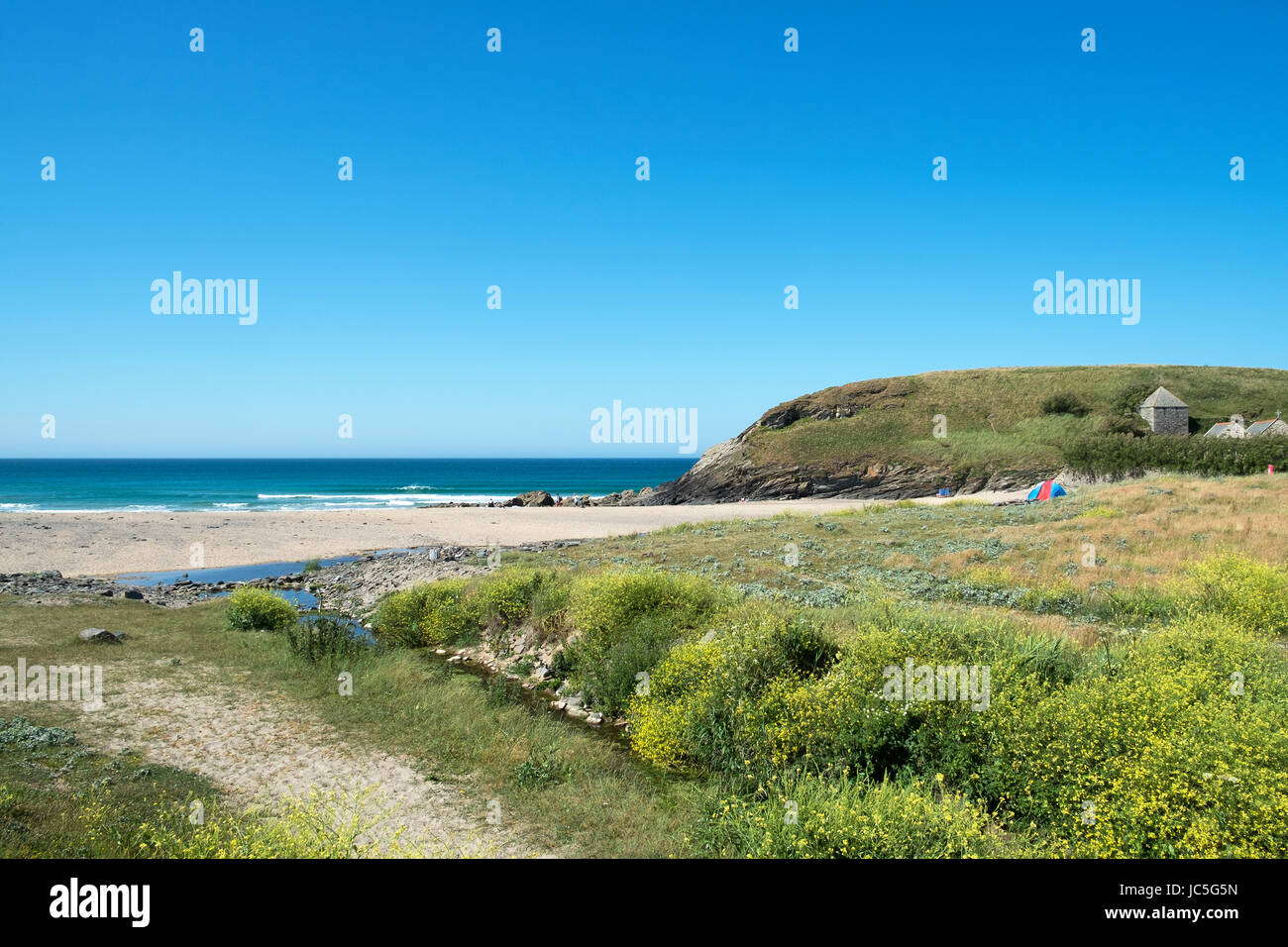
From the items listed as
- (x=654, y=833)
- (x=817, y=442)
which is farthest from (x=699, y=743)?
→ (x=817, y=442)

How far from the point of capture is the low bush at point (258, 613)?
1730 cm

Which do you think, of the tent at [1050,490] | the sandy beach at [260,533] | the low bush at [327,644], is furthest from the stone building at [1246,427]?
the low bush at [327,644]

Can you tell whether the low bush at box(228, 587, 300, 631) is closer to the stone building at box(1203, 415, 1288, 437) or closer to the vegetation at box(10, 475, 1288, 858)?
the vegetation at box(10, 475, 1288, 858)

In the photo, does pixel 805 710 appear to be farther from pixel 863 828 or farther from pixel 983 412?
pixel 983 412

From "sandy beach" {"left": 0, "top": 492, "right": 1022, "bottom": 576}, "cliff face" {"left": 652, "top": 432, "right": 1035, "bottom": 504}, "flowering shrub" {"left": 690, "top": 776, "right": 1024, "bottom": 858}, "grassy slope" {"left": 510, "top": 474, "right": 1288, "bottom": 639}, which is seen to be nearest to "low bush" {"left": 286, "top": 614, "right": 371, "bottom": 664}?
"grassy slope" {"left": 510, "top": 474, "right": 1288, "bottom": 639}

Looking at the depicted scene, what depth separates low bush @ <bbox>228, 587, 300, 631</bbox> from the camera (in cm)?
1730

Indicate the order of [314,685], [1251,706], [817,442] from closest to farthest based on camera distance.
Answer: [1251,706] < [314,685] < [817,442]

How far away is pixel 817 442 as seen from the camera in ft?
258

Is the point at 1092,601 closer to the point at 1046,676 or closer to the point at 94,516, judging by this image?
the point at 1046,676

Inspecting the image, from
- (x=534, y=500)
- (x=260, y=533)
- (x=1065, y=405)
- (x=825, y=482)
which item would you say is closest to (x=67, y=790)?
(x=260, y=533)

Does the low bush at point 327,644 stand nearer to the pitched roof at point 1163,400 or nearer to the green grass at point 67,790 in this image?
the green grass at point 67,790

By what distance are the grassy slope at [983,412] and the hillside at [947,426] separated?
0.48 ft

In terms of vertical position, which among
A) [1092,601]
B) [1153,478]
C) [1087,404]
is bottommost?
[1092,601]

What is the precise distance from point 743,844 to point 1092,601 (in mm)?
12060
